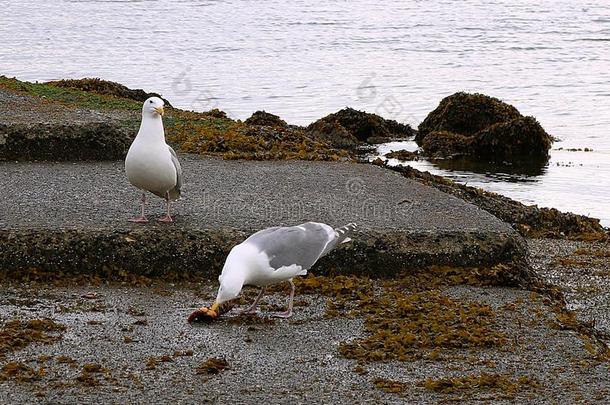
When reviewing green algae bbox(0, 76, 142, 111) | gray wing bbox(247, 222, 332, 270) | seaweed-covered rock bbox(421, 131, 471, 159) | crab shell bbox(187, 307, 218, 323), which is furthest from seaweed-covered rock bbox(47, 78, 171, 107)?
crab shell bbox(187, 307, 218, 323)

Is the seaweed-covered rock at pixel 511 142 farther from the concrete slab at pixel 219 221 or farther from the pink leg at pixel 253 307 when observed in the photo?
the pink leg at pixel 253 307

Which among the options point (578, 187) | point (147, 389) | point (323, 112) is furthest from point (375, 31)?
point (147, 389)

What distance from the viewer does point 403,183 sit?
7.29 meters

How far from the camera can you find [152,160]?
5.80 m

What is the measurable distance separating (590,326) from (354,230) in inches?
55.3

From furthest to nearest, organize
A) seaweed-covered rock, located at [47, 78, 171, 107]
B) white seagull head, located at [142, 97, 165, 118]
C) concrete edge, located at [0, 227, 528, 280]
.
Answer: seaweed-covered rock, located at [47, 78, 171, 107] < white seagull head, located at [142, 97, 165, 118] < concrete edge, located at [0, 227, 528, 280]

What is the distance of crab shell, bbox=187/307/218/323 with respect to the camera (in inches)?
194

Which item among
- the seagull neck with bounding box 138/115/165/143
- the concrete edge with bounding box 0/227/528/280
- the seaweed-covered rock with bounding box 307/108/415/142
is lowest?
the concrete edge with bounding box 0/227/528/280

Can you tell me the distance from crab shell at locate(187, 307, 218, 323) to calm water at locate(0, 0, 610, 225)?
5.53m

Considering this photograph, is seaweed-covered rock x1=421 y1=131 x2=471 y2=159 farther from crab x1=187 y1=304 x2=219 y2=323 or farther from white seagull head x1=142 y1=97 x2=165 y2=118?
crab x1=187 y1=304 x2=219 y2=323

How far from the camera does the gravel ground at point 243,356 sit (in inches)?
162

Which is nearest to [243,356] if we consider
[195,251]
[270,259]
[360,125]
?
[270,259]

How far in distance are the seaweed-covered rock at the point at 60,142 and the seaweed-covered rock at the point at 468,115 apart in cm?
621

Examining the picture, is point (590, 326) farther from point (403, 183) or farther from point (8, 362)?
point (8, 362)
